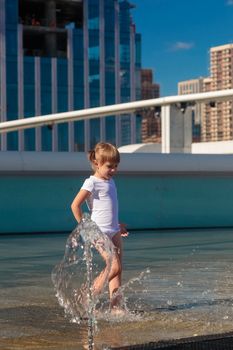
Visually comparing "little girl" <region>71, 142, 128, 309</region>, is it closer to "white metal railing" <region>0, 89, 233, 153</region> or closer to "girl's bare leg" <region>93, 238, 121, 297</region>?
"girl's bare leg" <region>93, 238, 121, 297</region>

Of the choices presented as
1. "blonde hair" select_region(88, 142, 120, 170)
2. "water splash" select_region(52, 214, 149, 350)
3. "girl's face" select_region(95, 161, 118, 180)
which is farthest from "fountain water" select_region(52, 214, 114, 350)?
"blonde hair" select_region(88, 142, 120, 170)

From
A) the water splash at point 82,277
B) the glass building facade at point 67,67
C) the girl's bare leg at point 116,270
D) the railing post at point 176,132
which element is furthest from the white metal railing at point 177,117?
the glass building facade at point 67,67

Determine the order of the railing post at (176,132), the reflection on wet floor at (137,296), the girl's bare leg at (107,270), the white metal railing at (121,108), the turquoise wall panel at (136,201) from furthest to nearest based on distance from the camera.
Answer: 1. the white metal railing at (121,108)
2. the railing post at (176,132)
3. the turquoise wall panel at (136,201)
4. the girl's bare leg at (107,270)
5. the reflection on wet floor at (137,296)

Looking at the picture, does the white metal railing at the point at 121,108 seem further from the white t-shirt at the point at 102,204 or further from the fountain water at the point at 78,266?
the fountain water at the point at 78,266

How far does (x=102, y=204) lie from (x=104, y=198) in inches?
1.9

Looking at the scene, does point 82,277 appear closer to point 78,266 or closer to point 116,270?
point 78,266

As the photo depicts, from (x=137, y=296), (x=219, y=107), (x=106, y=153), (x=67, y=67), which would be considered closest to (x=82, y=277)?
(x=106, y=153)

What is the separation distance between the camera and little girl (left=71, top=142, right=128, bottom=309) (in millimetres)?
5832

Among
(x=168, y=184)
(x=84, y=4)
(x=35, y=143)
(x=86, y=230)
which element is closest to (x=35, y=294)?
(x=86, y=230)

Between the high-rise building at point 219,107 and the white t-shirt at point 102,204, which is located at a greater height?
the high-rise building at point 219,107

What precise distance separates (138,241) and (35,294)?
643 centimetres

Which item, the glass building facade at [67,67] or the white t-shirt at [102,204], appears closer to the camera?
the white t-shirt at [102,204]

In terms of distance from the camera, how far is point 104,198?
5.91m

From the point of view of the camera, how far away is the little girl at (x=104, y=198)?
583 cm
